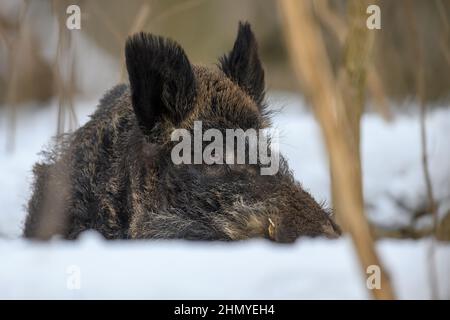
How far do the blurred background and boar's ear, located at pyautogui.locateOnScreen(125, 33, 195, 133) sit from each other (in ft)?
1.94

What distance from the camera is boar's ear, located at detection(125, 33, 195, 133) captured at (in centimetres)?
416

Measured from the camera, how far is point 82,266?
3.21 m

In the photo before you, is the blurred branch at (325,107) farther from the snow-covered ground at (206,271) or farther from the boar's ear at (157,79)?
the boar's ear at (157,79)

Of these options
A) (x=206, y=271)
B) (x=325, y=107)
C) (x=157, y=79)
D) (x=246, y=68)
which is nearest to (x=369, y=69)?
(x=246, y=68)

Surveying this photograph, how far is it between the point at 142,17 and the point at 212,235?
82.8 inches

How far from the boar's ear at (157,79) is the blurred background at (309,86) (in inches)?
23.2

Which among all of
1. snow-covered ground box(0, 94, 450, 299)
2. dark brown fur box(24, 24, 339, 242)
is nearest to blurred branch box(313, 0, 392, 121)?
dark brown fur box(24, 24, 339, 242)

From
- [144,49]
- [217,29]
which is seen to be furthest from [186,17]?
[144,49]

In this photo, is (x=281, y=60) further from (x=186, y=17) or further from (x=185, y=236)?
(x=185, y=236)

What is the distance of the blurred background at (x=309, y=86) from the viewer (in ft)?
15.3

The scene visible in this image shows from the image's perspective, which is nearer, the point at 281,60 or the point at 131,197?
the point at 131,197

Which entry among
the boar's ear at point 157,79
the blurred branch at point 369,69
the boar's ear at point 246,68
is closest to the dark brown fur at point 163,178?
the boar's ear at point 157,79

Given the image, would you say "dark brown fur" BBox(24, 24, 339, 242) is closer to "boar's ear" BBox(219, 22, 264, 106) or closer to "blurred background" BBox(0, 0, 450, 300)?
"boar's ear" BBox(219, 22, 264, 106)

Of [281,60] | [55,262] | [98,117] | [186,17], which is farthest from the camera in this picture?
[281,60]
